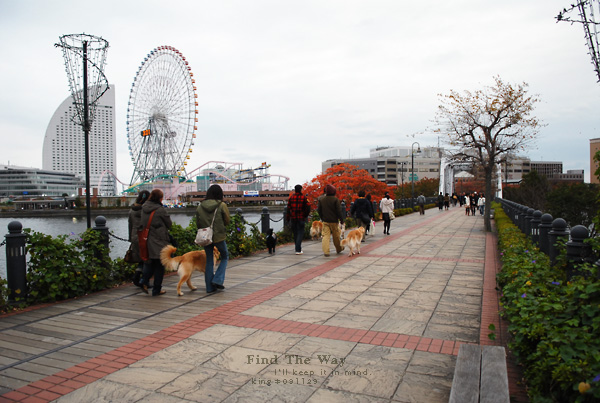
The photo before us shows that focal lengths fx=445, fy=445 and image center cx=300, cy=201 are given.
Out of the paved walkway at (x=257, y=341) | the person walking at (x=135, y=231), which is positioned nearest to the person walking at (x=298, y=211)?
the paved walkway at (x=257, y=341)

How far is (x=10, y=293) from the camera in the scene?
618 cm

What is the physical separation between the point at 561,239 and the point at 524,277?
3.97ft

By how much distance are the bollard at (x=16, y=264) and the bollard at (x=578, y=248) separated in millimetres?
6868

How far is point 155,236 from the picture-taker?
683 cm

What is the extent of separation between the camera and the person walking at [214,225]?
7.05 m

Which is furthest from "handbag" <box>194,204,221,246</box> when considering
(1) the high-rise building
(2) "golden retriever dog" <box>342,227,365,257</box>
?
(1) the high-rise building

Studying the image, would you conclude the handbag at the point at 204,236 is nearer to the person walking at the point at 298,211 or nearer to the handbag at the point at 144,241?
the handbag at the point at 144,241

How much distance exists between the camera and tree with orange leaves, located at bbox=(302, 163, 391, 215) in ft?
90.9

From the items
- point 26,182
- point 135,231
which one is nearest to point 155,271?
point 135,231

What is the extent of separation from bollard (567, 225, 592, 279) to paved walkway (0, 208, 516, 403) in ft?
3.68

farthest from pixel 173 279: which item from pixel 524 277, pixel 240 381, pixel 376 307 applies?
pixel 524 277

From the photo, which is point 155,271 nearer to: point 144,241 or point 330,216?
point 144,241

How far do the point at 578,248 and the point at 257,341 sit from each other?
343 centimetres

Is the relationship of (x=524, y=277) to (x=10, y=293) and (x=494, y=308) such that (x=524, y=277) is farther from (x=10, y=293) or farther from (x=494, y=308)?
(x=10, y=293)
